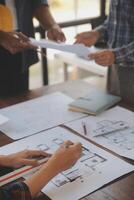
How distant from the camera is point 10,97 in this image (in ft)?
5.37

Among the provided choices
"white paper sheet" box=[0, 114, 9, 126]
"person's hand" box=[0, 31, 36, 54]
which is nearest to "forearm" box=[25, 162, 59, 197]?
"white paper sheet" box=[0, 114, 9, 126]

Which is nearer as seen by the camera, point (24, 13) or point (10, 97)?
point (10, 97)

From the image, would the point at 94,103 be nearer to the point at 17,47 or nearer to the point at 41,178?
the point at 17,47

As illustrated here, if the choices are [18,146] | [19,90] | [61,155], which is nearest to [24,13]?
[19,90]

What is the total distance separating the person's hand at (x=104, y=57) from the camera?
1422 millimetres

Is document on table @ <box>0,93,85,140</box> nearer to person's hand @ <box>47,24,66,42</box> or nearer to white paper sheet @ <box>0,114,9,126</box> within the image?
white paper sheet @ <box>0,114,9,126</box>

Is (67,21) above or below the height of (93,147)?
above

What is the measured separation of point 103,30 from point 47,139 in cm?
70

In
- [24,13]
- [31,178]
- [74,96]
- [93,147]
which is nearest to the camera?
[31,178]

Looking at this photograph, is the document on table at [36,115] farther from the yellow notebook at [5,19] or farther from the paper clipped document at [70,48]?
the yellow notebook at [5,19]

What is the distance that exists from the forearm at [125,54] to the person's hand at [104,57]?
19mm

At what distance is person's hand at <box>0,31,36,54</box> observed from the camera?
1535 mm

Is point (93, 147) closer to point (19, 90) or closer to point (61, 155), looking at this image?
point (61, 155)

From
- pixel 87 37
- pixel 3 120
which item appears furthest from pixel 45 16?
pixel 3 120
